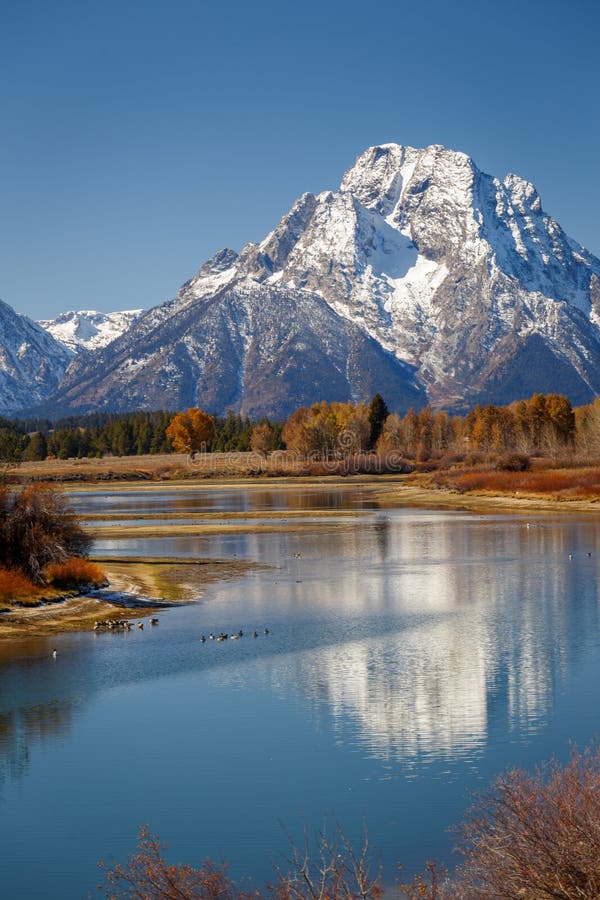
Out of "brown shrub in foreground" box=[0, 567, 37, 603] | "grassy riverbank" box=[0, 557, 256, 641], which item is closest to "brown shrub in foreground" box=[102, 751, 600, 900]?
"grassy riverbank" box=[0, 557, 256, 641]

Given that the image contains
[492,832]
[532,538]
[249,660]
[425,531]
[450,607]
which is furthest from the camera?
[425,531]

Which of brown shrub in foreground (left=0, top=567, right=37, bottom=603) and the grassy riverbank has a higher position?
brown shrub in foreground (left=0, top=567, right=37, bottom=603)

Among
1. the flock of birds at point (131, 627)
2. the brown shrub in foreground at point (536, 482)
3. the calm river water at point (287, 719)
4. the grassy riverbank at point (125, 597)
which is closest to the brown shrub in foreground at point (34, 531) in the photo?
the grassy riverbank at point (125, 597)

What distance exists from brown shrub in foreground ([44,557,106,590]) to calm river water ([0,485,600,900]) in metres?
5.77

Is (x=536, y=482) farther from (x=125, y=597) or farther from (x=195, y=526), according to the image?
(x=125, y=597)

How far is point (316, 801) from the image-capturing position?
2281 centimetres

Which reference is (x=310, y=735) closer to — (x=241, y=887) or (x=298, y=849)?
(x=298, y=849)

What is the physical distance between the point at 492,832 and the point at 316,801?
6519 millimetres

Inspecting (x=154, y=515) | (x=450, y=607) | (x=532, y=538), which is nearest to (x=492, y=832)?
(x=450, y=607)

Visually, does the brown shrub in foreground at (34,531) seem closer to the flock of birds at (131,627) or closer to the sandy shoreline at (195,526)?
the sandy shoreline at (195,526)

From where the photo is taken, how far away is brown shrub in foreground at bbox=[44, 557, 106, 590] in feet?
166

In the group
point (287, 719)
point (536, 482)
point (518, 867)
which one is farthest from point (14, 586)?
point (536, 482)

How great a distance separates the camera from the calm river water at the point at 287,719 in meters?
21.4

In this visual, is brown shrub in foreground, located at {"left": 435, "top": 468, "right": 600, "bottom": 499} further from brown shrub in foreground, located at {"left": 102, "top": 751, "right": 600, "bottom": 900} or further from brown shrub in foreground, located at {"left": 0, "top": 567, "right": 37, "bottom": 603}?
brown shrub in foreground, located at {"left": 102, "top": 751, "right": 600, "bottom": 900}
